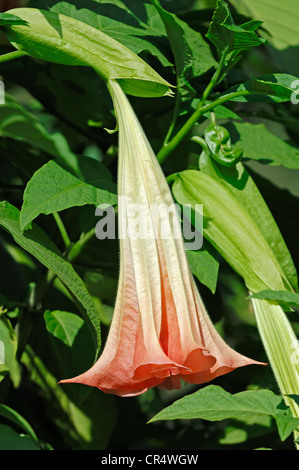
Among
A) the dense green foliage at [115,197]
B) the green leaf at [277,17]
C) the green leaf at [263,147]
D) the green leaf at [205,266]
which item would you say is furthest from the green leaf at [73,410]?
the green leaf at [277,17]

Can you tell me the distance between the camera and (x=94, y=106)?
1.01m

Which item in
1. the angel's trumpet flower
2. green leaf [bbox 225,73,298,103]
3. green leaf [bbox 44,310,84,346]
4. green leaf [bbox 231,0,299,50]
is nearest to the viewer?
the angel's trumpet flower

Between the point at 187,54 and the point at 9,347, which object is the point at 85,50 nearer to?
the point at 187,54

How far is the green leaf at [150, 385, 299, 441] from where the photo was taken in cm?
59

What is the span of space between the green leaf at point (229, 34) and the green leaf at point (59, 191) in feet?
0.62

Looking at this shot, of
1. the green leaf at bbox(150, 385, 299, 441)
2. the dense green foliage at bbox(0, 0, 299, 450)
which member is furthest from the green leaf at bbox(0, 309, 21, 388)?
the green leaf at bbox(150, 385, 299, 441)

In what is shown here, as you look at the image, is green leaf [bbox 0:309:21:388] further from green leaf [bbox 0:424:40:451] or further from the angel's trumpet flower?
the angel's trumpet flower

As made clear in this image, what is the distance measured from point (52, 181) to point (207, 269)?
0.20m

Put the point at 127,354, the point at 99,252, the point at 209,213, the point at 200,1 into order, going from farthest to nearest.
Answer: the point at 200,1
the point at 99,252
the point at 209,213
the point at 127,354

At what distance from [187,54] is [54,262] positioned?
1.01ft

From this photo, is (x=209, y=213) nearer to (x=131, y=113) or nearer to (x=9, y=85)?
(x=131, y=113)

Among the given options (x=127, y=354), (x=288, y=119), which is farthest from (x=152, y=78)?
(x=288, y=119)

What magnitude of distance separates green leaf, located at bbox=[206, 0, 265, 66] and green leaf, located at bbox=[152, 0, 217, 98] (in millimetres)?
51

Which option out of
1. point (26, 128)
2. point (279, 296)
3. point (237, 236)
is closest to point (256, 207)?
point (237, 236)
